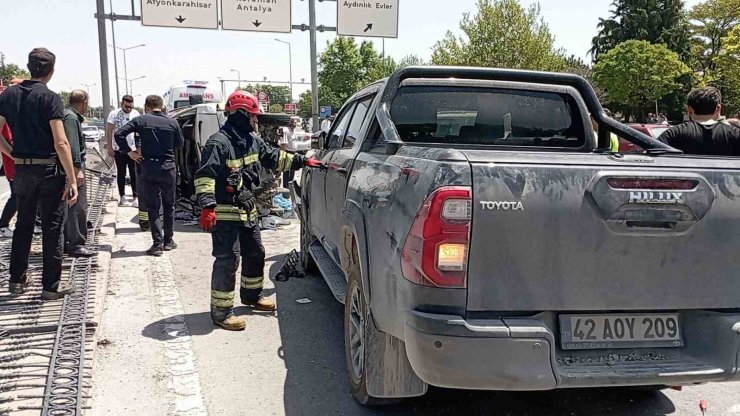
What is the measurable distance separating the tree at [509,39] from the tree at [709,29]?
26178mm

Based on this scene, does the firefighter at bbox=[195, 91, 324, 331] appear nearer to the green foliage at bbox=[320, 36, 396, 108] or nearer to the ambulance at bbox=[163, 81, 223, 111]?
the ambulance at bbox=[163, 81, 223, 111]

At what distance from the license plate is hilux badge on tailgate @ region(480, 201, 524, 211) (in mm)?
560

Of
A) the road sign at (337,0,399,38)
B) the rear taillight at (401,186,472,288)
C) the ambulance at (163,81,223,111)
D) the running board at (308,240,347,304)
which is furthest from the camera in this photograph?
the ambulance at (163,81,223,111)

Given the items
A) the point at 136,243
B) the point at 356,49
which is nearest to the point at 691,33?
the point at 356,49

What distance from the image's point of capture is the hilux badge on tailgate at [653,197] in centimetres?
249

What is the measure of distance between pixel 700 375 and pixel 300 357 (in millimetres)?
2535

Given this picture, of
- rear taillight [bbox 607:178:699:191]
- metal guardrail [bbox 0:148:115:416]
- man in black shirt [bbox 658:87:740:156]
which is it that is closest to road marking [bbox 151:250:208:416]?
metal guardrail [bbox 0:148:115:416]

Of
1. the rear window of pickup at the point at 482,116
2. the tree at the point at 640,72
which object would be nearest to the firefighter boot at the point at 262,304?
the rear window of pickup at the point at 482,116

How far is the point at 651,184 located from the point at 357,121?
101 inches

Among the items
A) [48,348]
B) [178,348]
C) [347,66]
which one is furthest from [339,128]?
[347,66]

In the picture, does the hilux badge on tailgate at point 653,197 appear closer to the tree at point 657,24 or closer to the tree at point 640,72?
the tree at point 640,72

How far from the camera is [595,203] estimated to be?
250 cm

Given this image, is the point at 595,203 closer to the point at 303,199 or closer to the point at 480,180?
the point at 480,180

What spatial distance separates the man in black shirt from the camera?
14.4 ft
